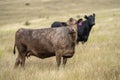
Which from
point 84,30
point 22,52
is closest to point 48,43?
point 22,52

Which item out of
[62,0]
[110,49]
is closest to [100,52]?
[110,49]

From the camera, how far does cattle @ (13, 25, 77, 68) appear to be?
8891 millimetres

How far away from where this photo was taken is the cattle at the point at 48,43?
889 centimetres

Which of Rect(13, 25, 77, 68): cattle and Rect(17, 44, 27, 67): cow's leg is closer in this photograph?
Rect(13, 25, 77, 68): cattle

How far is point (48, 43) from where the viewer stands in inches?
360

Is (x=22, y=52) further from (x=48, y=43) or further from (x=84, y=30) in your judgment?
(x=84, y=30)

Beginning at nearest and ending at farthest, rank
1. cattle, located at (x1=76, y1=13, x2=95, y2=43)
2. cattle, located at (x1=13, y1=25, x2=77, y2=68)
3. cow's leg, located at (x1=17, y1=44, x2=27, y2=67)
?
cattle, located at (x1=13, y1=25, x2=77, y2=68) → cow's leg, located at (x1=17, y1=44, x2=27, y2=67) → cattle, located at (x1=76, y1=13, x2=95, y2=43)

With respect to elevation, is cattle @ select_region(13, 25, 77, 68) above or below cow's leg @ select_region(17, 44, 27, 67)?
above

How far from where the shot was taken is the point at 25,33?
31.4ft

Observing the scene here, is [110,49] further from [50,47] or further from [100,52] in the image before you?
[50,47]

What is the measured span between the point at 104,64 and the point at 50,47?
1638mm

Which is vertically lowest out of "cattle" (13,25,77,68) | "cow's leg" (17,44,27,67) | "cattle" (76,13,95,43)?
"cattle" (76,13,95,43)

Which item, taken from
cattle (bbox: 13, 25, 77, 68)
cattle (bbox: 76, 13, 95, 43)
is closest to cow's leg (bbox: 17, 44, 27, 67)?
cattle (bbox: 13, 25, 77, 68)

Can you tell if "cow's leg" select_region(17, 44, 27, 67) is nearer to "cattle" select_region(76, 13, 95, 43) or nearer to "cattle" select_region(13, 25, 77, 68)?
"cattle" select_region(13, 25, 77, 68)
